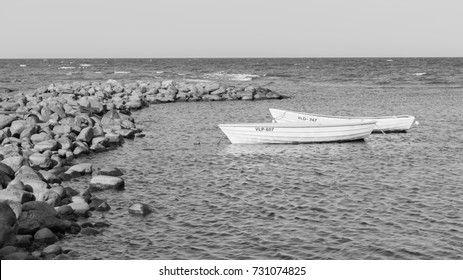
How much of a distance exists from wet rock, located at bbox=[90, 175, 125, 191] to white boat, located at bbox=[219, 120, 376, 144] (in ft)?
35.6

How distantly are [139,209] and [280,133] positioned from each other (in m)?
14.3

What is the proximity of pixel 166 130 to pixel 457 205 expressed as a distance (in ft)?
72.1

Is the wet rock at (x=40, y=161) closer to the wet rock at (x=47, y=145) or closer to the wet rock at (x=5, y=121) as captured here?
the wet rock at (x=47, y=145)

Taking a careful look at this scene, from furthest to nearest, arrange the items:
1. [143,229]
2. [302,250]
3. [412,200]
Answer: [412,200], [143,229], [302,250]

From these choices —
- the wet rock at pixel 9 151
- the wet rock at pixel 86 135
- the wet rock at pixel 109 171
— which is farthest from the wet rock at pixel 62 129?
the wet rock at pixel 109 171

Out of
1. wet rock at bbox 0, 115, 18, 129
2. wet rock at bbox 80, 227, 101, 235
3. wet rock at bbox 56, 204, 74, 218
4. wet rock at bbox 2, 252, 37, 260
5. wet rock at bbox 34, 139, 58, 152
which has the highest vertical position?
wet rock at bbox 0, 115, 18, 129

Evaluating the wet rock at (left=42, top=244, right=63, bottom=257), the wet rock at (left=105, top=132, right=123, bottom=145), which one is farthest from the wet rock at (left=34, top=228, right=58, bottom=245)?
the wet rock at (left=105, top=132, right=123, bottom=145)

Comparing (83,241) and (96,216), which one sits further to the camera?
(96,216)

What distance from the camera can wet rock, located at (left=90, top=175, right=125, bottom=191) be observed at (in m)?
20.6

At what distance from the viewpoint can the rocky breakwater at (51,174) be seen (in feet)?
48.0

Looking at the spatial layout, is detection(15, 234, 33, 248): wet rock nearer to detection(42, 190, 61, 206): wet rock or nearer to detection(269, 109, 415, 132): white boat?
detection(42, 190, 61, 206): wet rock
